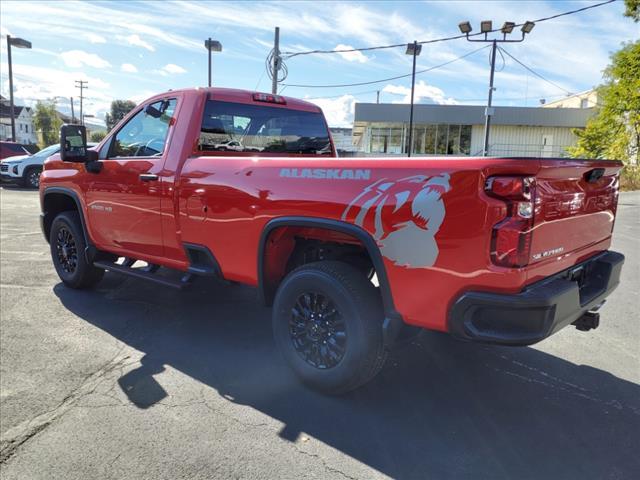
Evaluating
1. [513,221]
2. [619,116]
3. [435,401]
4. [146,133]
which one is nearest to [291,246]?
[435,401]

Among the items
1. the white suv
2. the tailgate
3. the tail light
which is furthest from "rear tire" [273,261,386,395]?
the white suv

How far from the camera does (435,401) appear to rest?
127 inches

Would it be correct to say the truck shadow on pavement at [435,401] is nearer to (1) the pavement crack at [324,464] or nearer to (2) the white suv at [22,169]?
(1) the pavement crack at [324,464]

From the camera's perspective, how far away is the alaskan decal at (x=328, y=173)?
112 inches

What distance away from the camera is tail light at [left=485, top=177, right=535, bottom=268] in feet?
7.83

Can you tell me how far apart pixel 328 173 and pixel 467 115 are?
35.6 meters

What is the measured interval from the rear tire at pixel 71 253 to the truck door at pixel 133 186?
A: 1.29 ft

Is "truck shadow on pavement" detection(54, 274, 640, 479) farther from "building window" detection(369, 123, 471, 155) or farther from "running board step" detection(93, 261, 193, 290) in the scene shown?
"building window" detection(369, 123, 471, 155)

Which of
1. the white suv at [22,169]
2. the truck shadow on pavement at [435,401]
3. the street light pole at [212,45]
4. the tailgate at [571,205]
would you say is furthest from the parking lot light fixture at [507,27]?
the truck shadow on pavement at [435,401]

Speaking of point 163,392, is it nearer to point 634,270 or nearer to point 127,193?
point 127,193

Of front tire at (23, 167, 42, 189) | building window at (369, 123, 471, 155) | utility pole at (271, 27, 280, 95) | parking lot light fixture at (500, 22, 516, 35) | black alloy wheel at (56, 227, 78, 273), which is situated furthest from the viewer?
building window at (369, 123, 471, 155)

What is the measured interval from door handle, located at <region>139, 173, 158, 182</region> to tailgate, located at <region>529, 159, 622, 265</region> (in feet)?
9.73

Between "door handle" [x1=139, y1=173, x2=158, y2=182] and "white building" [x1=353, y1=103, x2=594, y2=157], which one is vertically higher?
"white building" [x1=353, y1=103, x2=594, y2=157]

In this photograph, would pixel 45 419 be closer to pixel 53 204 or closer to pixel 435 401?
pixel 435 401
